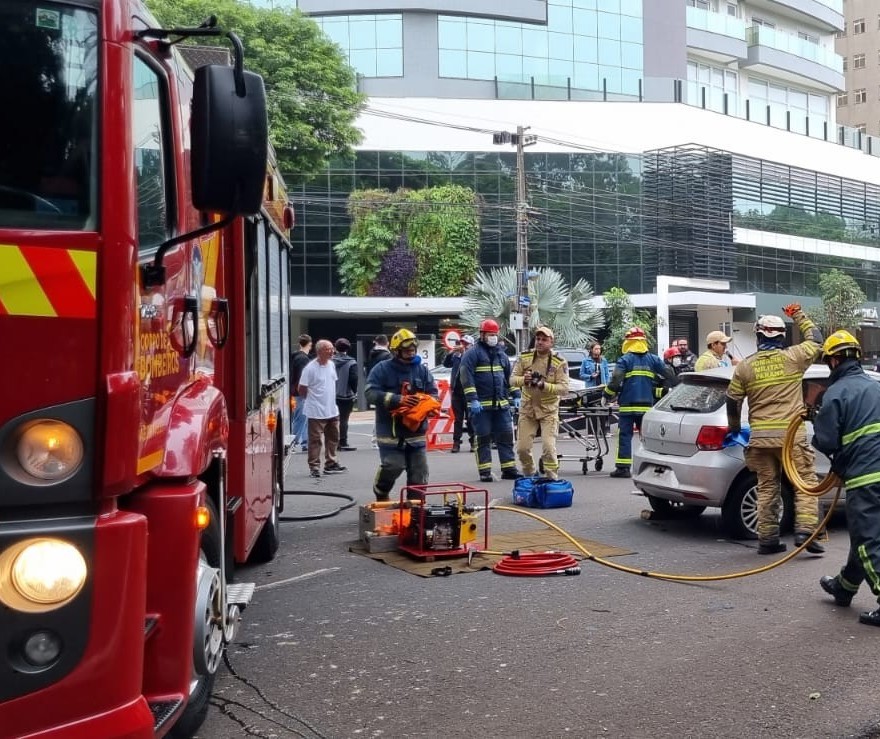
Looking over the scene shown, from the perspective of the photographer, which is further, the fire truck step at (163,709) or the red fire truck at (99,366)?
the fire truck step at (163,709)

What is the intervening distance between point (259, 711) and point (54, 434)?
2.35 metres

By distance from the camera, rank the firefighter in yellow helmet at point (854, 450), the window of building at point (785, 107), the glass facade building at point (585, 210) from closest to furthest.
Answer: the firefighter in yellow helmet at point (854, 450), the glass facade building at point (585, 210), the window of building at point (785, 107)

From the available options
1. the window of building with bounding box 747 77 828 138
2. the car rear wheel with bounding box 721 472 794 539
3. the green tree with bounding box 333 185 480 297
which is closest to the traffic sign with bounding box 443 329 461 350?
the car rear wheel with bounding box 721 472 794 539

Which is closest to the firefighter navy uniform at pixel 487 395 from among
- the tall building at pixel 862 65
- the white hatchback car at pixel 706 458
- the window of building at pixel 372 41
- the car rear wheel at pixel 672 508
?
the car rear wheel at pixel 672 508

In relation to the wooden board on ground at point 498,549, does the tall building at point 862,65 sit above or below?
above

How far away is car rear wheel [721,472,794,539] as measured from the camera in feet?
28.8

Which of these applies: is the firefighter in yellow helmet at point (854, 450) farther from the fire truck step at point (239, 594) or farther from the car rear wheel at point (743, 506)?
the fire truck step at point (239, 594)

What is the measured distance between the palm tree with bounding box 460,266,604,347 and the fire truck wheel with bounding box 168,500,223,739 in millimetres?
27610

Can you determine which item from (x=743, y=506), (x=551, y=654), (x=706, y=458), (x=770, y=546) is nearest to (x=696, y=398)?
(x=706, y=458)

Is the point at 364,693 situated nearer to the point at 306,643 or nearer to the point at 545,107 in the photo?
the point at 306,643

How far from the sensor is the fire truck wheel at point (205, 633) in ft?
12.0

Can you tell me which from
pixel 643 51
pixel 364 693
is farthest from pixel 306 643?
pixel 643 51

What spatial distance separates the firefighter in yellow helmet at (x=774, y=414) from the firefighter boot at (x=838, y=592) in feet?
4.31

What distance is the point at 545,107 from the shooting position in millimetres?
45281
